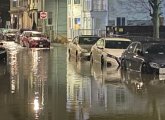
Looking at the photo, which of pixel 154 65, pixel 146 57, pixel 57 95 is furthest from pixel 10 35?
pixel 57 95

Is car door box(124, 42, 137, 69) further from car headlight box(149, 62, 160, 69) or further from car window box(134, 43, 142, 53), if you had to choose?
car headlight box(149, 62, 160, 69)

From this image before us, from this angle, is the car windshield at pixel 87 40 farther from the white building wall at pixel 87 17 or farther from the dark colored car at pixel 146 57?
the white building wall at pixel 87 17

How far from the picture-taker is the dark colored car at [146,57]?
21.1 m

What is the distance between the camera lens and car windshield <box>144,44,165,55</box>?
22.0 metres

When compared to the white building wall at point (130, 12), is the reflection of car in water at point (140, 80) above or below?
below

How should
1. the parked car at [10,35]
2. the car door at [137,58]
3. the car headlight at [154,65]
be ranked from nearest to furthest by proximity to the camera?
the car headlight at [154,65] < the car door at [137,58] < the parked car at [10,35]

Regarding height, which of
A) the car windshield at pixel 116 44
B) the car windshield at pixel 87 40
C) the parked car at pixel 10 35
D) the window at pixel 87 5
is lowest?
the parked car at pixel 10 35

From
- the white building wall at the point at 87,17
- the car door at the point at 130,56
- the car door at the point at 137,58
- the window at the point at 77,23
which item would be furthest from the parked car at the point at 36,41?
the car door at the point at 137,58

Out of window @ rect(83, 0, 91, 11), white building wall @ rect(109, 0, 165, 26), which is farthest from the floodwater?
window @ rect(83, 0, 91, 11)

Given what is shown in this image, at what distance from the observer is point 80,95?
14.9 m

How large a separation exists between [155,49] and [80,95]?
8161mm

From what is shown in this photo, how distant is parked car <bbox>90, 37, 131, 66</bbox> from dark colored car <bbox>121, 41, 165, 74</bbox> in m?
2.25

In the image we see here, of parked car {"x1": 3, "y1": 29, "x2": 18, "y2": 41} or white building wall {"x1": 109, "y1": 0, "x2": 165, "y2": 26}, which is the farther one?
parked car {"x1": 3, "y1": 29, "x2": 18, "y2": 41}

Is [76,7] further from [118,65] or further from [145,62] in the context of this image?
[145,62]
